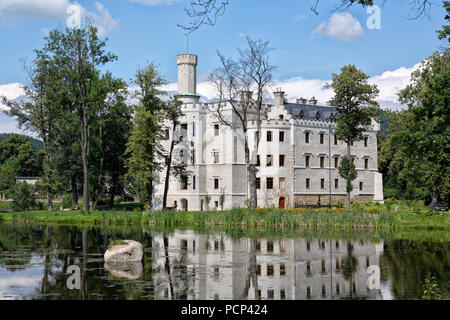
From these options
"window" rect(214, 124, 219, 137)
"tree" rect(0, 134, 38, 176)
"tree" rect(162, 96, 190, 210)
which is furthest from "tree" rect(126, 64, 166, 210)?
"tree" rect(0, 134, 38, 176)

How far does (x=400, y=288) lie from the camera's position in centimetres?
1562

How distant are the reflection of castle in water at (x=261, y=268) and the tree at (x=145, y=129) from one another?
71.9 feet

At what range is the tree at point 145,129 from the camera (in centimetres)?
5075

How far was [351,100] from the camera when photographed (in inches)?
1993

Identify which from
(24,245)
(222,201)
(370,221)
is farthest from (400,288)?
(222,201)

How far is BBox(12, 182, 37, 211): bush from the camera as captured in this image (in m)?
52.0

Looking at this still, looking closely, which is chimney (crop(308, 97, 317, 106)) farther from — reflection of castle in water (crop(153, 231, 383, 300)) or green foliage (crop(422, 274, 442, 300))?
green foliage (crop(422, 274, 442, 300))

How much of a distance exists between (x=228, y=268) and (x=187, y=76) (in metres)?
43.5

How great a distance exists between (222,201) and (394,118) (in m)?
22.6

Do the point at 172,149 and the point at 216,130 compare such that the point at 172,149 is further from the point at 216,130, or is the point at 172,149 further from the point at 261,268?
the point at 261,268

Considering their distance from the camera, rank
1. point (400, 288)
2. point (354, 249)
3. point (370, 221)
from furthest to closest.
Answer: point (370, 221) < point (354, 249) < point (400, 288)
